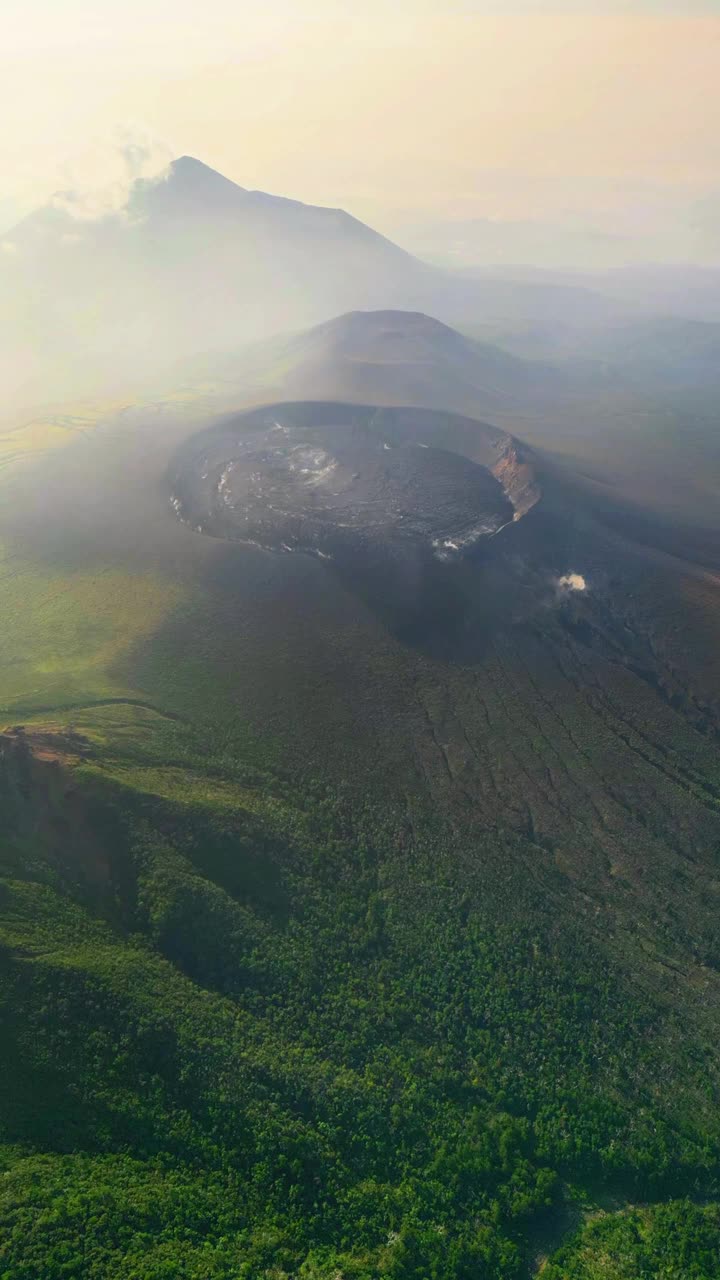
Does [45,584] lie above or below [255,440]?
below

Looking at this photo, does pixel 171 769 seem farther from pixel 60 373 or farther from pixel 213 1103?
pixel 60 373

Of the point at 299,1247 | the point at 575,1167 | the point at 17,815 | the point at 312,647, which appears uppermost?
the point at 312,647

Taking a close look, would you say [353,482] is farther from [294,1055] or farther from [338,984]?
[294,1055]

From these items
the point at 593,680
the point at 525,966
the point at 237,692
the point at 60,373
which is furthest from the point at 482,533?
the point at 60,373

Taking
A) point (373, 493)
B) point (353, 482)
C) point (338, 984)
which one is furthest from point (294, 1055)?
point (353, 482)

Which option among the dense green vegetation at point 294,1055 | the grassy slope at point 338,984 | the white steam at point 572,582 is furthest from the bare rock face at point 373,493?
the dense green vegetation at point 294,1055

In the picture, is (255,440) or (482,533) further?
(255,440)

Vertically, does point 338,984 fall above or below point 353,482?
below

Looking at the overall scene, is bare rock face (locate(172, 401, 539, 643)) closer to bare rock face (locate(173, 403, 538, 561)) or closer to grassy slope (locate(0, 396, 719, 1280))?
bare rock face (locate(173, 403, 538, 561))
